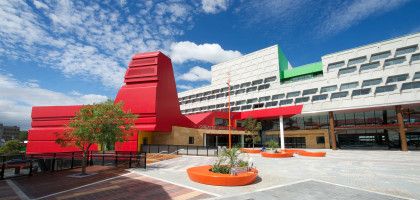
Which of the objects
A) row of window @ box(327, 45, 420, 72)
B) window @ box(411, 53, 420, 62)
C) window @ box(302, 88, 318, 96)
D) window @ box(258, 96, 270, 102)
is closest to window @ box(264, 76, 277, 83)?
window @ box(258, 96, 270, 102)

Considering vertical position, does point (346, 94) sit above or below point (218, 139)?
above

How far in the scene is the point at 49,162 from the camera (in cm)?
1658

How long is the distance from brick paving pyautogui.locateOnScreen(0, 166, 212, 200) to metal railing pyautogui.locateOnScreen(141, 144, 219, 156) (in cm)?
→ 1461

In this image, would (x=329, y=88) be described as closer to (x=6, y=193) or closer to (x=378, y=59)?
(x=378, y=59)

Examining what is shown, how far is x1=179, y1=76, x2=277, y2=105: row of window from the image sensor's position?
5774cm

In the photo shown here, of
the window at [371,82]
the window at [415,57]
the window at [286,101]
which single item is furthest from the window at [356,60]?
the window at [286,101]

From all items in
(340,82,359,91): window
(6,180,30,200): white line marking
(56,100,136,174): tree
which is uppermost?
(340,82,359,91): window

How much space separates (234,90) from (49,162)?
50933 millimetres

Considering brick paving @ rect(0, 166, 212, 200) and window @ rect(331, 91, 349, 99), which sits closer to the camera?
brick paving @ rect(0, 166, 212, 200)

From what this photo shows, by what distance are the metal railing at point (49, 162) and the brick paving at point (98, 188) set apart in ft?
3.87

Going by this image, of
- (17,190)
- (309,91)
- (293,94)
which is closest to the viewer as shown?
(17,190)

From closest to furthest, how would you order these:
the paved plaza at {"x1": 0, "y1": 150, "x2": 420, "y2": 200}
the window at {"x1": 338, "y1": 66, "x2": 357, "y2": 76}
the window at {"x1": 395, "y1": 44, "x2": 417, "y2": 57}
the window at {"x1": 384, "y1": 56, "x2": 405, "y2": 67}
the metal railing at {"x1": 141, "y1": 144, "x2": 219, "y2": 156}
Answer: the paved plaza at {"x1": 0, "y1": 150, "x2": 420, "y2": 200}, the metal railing at {"x1": 141, "y1": 144, "x2": 219, "y2": 156}, the window at {"x1": 395, "y1": 44, "x2": 417, "y2": 57}, the window at {"x1": 384, "y1": 56, "x2": 405, "y2": 67}, the window at {"x1": 338, "y1": 66, "x2": 357, "y2": 76}

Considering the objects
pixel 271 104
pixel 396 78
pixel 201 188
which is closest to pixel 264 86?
pixel 271 104

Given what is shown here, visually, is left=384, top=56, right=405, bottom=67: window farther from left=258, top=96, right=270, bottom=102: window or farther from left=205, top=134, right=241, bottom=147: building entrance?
left=205, top=134, right=241, bottom=147: building entrance
